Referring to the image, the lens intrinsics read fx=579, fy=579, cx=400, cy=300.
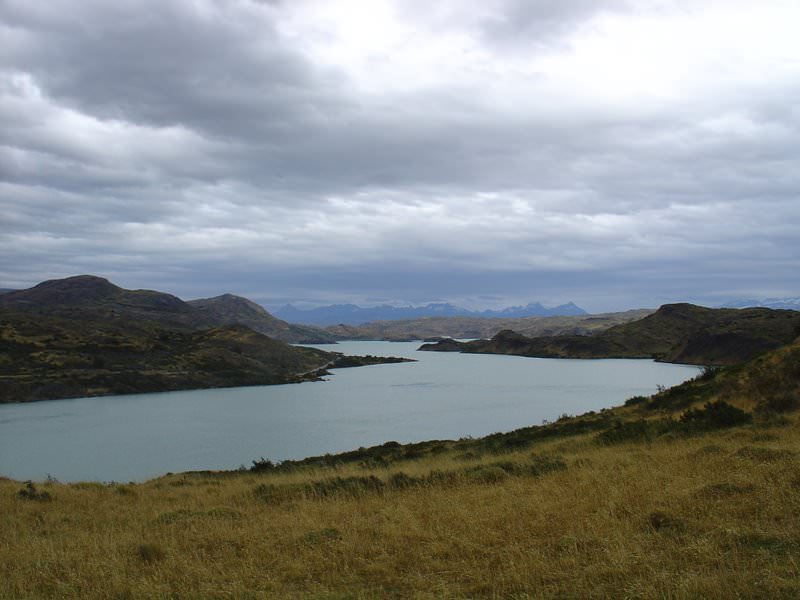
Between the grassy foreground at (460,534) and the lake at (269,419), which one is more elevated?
the grassy foreground at (460,534)

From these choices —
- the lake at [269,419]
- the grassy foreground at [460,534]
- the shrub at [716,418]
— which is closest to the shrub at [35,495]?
the grassy foreground at [460,534]

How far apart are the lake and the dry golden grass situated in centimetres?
3338

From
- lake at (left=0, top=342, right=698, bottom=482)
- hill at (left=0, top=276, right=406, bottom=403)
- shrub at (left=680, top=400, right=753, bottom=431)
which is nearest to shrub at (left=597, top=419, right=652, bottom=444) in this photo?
shrub at (left=680, top=400, right=753, bottom=431)

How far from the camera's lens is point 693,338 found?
14912cm

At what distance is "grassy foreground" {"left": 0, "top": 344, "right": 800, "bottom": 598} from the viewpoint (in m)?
7.26

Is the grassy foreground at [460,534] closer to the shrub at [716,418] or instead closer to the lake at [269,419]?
the shrub at [716,418]

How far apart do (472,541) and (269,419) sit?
6804 cm

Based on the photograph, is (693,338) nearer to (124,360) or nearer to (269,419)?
(269,419)

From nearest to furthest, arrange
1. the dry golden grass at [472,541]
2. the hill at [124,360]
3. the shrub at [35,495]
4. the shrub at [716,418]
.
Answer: the dry golden grass at [472,541], the shrub at [35,495], the shrub at [716,418], the hill at [124,360]

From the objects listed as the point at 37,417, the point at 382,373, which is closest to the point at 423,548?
the point at 37,417

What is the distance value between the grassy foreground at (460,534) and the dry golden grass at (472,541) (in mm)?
36

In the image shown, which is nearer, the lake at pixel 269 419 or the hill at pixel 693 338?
the lake at pixel 269 419

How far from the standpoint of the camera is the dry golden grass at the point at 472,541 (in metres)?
7.18

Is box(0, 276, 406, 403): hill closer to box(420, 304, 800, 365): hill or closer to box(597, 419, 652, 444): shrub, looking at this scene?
box(420, 304, 800, 365): hill
